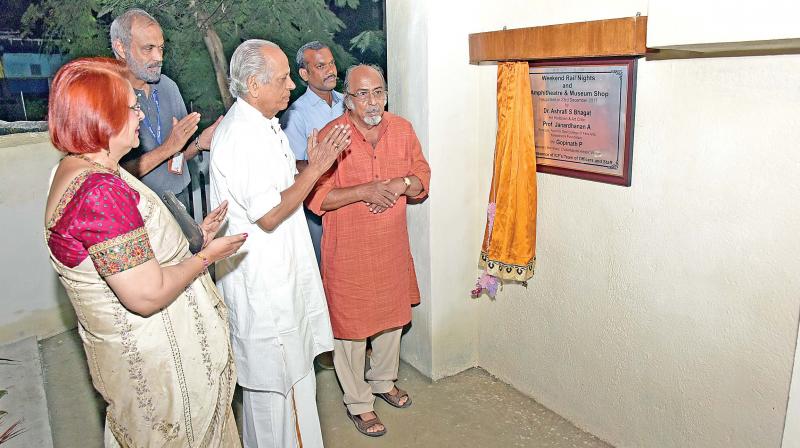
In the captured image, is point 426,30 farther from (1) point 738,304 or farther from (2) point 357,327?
(1) point 738,304

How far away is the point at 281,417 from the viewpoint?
2607 mm

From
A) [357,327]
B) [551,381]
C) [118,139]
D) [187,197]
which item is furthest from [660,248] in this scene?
[187,197]

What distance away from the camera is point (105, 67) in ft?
5.63

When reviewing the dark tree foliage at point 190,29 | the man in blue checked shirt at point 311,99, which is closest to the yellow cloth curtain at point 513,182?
the man in blue checked shirt at point 311,99

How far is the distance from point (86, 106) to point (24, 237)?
115 inches

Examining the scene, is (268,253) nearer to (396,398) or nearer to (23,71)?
(396,398)

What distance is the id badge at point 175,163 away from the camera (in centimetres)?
311

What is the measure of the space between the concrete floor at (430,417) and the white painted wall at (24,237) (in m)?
0.53

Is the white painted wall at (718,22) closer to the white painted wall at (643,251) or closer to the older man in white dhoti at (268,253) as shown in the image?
the white painted wall at (643,251)

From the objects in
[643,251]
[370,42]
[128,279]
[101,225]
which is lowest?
[643,251]

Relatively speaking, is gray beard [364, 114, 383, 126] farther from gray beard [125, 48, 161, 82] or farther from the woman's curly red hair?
the woman's curly red hair

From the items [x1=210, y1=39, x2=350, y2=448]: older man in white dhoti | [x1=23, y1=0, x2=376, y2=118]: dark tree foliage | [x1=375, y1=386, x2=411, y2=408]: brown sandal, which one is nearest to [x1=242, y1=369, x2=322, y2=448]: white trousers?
[x1=210, y1=39, x2=350, y2=448]: older man in white dhoti

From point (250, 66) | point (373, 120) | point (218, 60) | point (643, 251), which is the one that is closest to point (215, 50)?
point (218, 60)

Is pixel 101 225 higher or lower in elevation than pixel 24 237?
higher
